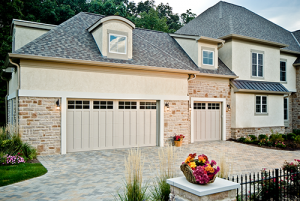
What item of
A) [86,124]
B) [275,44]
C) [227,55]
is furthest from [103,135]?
[275,44]

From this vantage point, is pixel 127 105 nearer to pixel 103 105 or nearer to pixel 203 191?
pixel 103 105

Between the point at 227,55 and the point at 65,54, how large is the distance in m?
10.5

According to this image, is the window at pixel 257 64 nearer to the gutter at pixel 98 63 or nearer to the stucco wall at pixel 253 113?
the stucco wall at pixel 253 113

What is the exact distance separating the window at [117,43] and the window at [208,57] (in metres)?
5.53

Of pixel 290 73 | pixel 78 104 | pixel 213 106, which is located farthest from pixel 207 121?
pixel 290 73

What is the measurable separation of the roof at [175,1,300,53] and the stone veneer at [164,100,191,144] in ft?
21.1

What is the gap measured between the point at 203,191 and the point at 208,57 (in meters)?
12.5

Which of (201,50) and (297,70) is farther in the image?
(297,70)

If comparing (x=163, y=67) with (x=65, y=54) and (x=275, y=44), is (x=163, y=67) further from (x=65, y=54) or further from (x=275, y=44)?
(x=275, y=44)

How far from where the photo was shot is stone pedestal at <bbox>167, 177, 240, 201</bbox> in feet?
12.1

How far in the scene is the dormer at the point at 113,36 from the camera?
37.4 feet

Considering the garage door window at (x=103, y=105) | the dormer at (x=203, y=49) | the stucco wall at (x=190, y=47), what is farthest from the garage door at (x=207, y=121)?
the garage door window at (x=103, y=105)

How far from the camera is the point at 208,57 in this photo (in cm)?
1511

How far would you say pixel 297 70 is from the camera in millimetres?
19578
